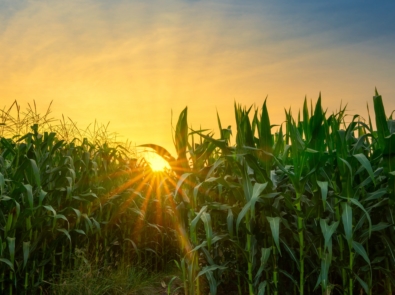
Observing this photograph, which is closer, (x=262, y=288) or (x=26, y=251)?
(x=262, y=288)

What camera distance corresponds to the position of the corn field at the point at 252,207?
3.40 metres

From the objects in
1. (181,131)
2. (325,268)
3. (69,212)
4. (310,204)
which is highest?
(181,131)

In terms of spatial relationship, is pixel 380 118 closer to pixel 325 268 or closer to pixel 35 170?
pixel 325 268

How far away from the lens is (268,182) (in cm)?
342

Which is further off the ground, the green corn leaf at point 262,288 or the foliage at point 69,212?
the foliage at point 69,212

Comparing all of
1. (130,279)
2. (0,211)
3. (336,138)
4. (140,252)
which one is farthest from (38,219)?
(336,138)

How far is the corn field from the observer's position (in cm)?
340

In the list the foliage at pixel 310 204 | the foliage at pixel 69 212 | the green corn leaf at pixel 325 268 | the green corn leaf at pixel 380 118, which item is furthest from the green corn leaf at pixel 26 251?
the green corn leaf at pixel 380 118

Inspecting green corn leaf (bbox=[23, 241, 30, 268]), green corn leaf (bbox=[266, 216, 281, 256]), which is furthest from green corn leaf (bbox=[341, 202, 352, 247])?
green corn leaf (bbox=[23, 241, 30, 268])

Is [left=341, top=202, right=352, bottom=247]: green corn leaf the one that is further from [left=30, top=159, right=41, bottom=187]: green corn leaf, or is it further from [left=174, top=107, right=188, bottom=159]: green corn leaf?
[left=30, top=159, right=41, bottom=187]: green corn leaf

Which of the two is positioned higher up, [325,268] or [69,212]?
[69,212]

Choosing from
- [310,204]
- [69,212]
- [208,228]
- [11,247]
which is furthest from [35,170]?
[310,204]

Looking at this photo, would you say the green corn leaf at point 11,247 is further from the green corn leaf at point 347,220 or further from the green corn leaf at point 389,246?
the green corn leaf at point 389,246

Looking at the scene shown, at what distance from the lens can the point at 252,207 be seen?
313 centimetres
